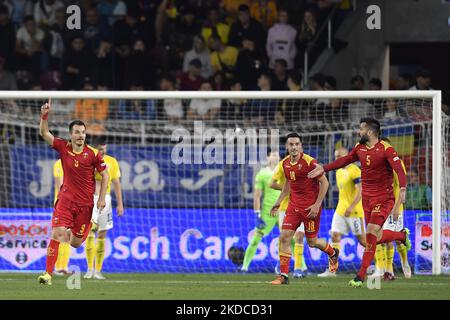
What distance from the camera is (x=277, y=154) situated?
19516 millimetres

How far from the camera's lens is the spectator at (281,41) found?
888 inches

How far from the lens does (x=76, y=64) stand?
72.4 feet

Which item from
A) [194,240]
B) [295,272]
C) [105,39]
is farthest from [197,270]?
[105,39]

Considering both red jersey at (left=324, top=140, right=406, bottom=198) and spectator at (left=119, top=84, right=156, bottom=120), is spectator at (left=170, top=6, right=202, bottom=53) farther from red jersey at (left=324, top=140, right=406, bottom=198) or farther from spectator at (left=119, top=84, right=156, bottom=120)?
red jersey at (left=324, top=140, right=406, bottom=198)

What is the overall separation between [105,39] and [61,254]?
224 inches

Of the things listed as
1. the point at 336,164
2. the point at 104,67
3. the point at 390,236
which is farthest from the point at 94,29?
the point at 336,164

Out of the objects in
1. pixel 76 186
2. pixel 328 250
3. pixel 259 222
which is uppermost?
pixel 76 186

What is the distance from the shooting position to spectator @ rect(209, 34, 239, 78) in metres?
22.5

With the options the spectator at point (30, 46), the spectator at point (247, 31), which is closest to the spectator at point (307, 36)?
the spectator at point (247, 31)

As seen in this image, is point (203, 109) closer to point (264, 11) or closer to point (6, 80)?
point (264, 11)

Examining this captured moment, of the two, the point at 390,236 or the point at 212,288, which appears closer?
the point at 212,288

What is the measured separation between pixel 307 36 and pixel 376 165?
7677mm

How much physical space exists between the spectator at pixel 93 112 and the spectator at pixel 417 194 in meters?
5.33

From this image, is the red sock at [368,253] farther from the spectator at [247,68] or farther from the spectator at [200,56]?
the spectator at [200,56]
